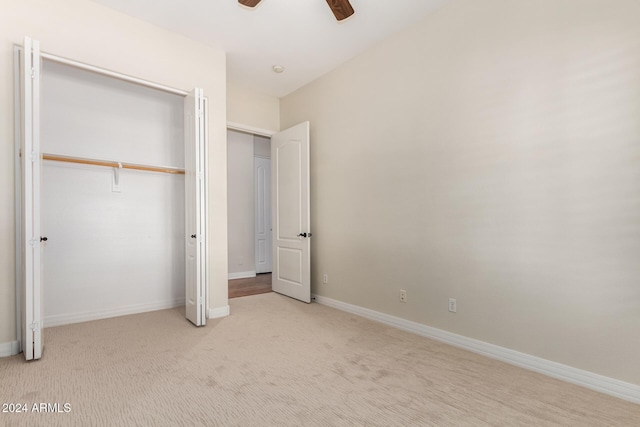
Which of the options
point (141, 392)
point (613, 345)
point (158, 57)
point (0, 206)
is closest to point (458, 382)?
point (613, 345)

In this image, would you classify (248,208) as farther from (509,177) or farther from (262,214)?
(509,177)

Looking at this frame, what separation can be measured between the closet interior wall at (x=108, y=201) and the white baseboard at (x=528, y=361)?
8.98 ft

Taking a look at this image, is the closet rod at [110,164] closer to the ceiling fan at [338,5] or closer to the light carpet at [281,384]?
A: the light carpet at [281,384]

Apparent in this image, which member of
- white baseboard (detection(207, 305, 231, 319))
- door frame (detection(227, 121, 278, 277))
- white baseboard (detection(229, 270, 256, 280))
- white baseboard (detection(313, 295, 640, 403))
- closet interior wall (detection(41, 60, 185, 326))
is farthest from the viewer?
white baseboard (detection(229, 270, 256, 280))

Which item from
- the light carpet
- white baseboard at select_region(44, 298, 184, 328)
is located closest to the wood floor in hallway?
white baseboard at select_region(44, 298, 184, 328)

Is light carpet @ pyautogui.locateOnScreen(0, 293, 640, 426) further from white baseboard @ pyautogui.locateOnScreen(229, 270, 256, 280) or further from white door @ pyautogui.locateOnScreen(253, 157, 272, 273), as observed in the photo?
white door @ pyautogui.locateOnScreen(253, 157, 272, 273)

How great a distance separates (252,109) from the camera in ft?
15.2

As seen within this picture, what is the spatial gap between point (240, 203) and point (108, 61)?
3.52m

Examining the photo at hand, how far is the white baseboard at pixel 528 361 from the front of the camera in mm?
1936

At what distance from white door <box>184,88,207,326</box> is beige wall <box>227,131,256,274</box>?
9.07 feet

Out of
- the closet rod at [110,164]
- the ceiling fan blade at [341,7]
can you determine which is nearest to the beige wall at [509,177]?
the ceiling fan blade at [341,7]

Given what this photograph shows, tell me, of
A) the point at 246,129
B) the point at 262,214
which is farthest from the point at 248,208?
the point at 246,129

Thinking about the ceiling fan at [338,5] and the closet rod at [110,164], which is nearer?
the ceiling fan at [338,5]

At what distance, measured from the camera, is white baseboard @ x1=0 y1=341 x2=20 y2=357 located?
242 centimetres
